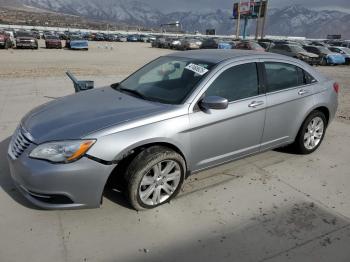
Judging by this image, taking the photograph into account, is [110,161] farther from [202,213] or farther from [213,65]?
[213,65]

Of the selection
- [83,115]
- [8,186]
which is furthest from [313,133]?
[8,186]

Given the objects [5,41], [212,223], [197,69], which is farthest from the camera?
[5,41]

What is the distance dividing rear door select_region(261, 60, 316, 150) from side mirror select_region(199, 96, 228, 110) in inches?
35.3

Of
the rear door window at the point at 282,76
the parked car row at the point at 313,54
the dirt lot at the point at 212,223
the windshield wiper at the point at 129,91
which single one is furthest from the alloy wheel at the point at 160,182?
the parked car row at the point at 313,54

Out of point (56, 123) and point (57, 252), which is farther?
point (56, 123)

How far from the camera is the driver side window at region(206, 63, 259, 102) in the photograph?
3.57m

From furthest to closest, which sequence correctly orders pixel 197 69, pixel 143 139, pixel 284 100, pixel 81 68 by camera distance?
pixel 81 68, pixel 284 100, pixel 197 69, pixel 143 139

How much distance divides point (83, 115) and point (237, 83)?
179 centimetres

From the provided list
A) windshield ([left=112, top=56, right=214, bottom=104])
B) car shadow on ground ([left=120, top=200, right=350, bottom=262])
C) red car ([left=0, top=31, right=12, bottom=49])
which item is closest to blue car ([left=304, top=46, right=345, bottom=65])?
windshield ([left=112, top=56, right=214, bottom=104])

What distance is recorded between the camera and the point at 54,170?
276cm

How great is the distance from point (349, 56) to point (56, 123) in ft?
82.5

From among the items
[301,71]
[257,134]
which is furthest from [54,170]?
[301,71]

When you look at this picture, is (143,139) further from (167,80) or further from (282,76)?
(282,76)

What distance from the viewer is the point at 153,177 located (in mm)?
3201
